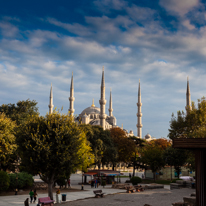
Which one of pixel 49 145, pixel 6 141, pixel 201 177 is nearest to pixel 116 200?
pixel 49 145

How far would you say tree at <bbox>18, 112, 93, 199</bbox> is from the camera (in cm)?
2173

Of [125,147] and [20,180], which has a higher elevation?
[125,147]

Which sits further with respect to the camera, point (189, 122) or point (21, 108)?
point (21, 108)

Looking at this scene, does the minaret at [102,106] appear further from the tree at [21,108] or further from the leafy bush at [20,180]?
the leafy bush at [20,180]

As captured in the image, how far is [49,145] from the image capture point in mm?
21734

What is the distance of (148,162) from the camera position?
148 ft

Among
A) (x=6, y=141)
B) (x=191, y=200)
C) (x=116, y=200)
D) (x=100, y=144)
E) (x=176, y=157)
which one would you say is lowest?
(x=116, y=200)

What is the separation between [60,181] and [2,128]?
9.69 meters

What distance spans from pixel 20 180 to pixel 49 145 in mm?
9979

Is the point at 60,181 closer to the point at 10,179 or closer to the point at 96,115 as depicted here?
the point at 10,179

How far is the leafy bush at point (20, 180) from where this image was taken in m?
28.5

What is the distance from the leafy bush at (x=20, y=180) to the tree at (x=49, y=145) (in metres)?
7.10

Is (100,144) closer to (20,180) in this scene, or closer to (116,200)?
(20,180)

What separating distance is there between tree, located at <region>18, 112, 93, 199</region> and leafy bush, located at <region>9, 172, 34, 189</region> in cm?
710
